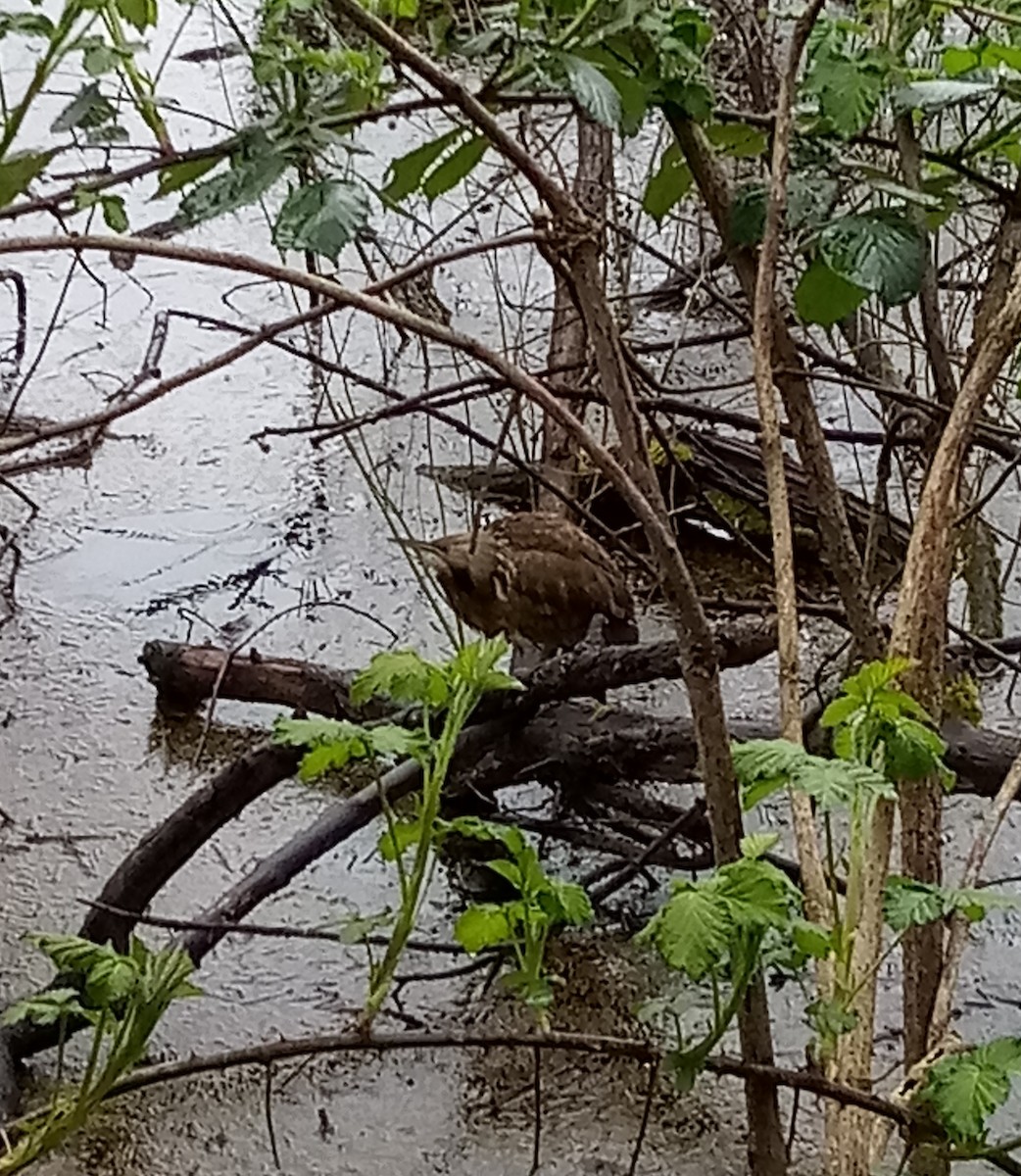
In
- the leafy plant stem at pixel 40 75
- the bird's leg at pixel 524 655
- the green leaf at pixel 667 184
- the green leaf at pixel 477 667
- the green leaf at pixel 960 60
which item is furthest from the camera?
the bird's leg at pixel 524 655

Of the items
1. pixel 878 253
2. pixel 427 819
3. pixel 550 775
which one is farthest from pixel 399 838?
pixel 550 775

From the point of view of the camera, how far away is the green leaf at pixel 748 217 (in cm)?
131

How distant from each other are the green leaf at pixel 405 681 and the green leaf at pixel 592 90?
356 mm

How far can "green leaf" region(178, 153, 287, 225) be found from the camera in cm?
107

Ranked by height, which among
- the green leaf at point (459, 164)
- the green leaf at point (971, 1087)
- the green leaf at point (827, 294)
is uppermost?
the green leaf at point (459, 164)

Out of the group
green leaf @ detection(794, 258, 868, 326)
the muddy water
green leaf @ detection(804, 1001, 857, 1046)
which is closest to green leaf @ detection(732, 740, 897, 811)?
green leaf @ detection(804, 1001, 857, 1046)

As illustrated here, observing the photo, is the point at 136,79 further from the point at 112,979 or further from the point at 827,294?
→ the point at 112,979

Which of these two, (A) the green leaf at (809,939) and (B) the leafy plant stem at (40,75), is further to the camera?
(A) the green leaf at (809,939)

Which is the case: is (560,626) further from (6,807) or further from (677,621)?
(677,621)

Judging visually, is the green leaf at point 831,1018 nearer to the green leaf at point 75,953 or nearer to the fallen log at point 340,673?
the green leaf at point 75,953

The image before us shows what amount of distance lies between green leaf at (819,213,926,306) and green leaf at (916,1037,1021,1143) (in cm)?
53

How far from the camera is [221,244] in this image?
3848 millimetres

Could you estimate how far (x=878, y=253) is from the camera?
4.05 ft

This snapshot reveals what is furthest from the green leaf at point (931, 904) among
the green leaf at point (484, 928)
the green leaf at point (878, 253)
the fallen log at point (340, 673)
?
the fallen log at point (340, 673)
